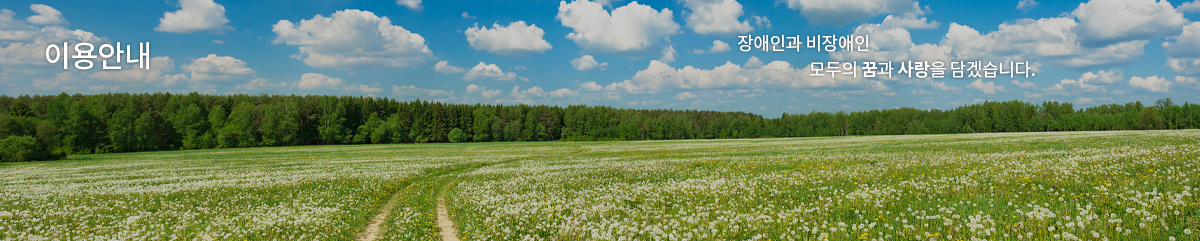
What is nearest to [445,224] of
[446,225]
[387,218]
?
[446,225]

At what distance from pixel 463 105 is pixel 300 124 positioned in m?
41.0

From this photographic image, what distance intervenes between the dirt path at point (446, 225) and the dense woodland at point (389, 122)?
2547 inches

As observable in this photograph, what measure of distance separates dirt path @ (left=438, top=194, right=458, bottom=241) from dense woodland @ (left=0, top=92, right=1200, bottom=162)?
6470cm

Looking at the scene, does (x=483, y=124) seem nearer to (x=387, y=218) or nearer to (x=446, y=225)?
(x=387, y=218)

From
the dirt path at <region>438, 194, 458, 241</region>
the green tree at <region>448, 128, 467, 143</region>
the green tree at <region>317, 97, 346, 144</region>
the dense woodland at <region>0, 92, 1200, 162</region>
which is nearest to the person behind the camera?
the dirt path at <region>438, 194, 458, 241</region>

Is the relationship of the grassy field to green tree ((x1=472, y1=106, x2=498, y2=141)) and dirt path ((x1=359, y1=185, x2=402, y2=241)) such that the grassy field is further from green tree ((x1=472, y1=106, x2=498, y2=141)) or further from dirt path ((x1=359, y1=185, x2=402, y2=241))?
green tree ((x1=472, y1=106, x2=498, y2=141))

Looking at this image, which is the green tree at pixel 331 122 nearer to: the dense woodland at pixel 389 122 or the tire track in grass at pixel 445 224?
the dense woodland at pixel 389 122

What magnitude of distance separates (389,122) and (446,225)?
11659 cm

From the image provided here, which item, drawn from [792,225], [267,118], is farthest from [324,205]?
[267,118]

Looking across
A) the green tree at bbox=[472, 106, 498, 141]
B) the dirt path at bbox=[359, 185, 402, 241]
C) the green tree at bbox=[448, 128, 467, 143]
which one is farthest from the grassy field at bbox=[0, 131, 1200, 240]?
the green tree at bbox=[472, 106, 498, 141]

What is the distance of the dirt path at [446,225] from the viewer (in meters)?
11.0

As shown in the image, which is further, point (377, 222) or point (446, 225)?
point (377, 222)

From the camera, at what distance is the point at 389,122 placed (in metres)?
119

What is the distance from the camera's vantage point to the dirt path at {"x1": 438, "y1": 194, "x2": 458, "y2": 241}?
36.0 ft
